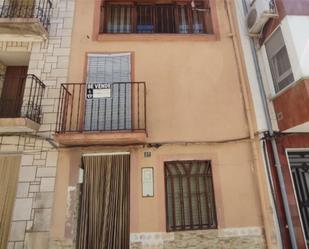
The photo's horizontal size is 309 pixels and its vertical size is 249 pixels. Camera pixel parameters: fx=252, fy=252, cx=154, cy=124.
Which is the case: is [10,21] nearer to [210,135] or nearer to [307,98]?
[210,135]

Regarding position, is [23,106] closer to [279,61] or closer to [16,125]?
[16,125]

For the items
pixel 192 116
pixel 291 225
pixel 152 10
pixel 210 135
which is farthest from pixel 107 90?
pixel 291 225

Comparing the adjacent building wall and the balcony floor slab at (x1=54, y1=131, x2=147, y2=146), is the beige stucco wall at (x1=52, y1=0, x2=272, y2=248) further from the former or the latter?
the balcony floor slab at (x1=54, y1=131, x2=147, y2=146)

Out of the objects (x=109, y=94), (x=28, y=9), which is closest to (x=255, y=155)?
(x=109, y=94)

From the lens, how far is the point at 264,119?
561cm

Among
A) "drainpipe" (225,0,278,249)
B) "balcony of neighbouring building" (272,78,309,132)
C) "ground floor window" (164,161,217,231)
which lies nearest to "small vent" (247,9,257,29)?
"drainpipe" (225,0,278,249)

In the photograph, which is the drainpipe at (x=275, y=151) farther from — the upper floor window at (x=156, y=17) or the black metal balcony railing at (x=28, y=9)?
the black metal balcony railing at (x=28, y=9)

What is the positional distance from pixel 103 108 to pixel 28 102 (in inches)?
66.3

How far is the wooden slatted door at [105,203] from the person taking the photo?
5.09 metres

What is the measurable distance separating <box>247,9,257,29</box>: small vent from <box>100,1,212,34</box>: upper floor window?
1068mm

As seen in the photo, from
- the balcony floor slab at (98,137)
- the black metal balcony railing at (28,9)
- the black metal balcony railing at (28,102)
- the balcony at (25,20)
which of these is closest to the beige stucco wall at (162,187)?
the balcony floor slab at (98,137)

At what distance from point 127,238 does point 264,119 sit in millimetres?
3883

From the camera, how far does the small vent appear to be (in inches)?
238

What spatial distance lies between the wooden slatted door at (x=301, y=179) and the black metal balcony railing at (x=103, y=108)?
3.45 m
